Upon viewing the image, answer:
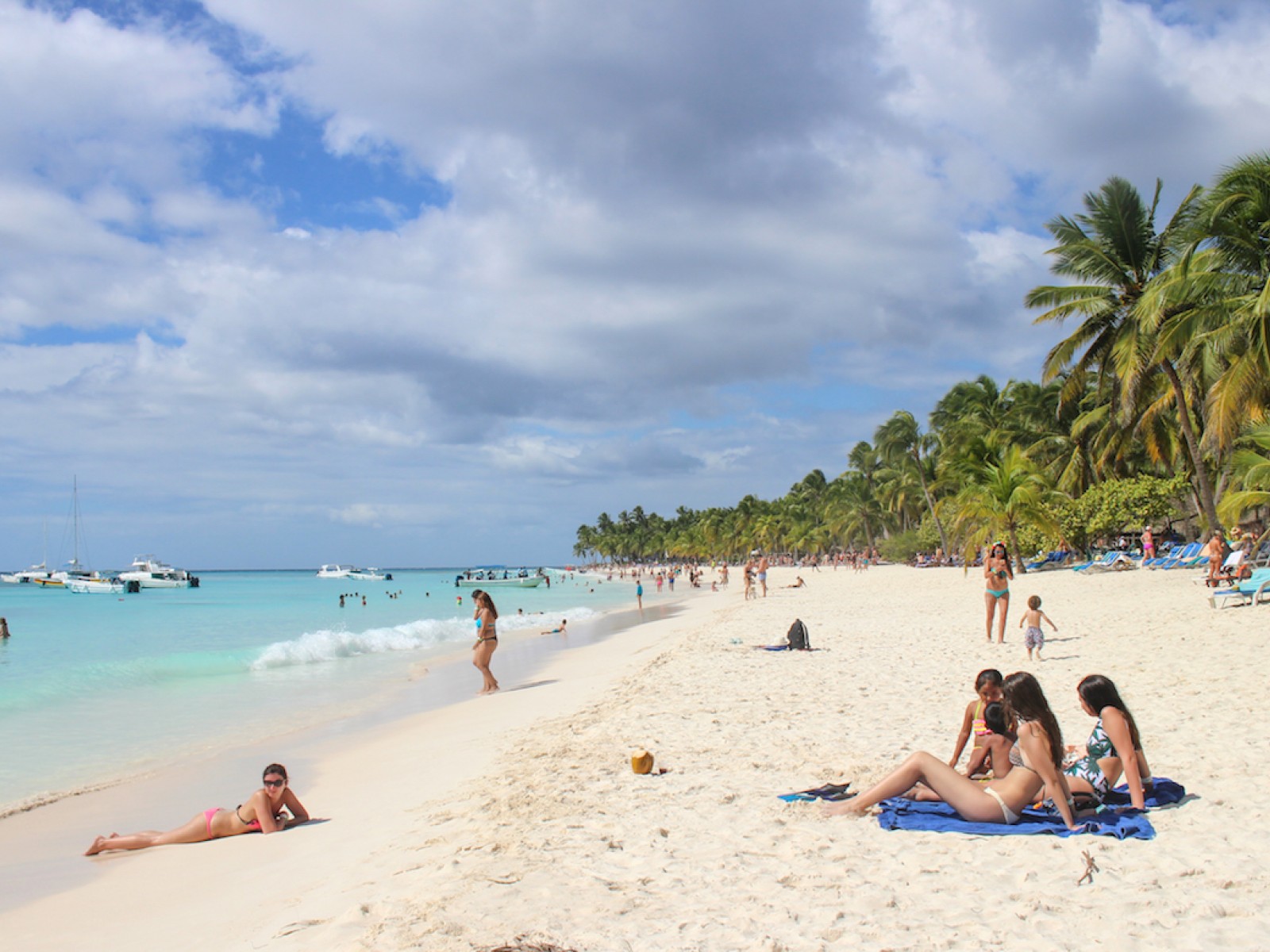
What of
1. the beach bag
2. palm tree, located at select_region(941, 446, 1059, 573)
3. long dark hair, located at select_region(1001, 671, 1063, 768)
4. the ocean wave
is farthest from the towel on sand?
palm tree, located at select_region(941, 446, 1059, 573)

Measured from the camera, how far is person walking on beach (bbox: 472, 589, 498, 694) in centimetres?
1236

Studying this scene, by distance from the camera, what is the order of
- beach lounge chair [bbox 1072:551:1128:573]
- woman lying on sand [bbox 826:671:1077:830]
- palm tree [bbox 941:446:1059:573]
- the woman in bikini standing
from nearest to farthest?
woman lying on sand [bbox 826:671:1077:830]
the woman in bikini standing
beach lounge chair [bbox 1072:551:1128:573]
palm tree [bbox 941:446:1059:573]

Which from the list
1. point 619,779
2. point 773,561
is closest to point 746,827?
point 619,779

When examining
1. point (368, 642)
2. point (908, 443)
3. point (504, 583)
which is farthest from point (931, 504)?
point (504, 583)

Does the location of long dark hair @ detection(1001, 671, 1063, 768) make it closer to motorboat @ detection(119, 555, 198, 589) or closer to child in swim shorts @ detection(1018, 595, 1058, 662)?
child in swim shorts @ detection(1018, 595, 1058, 662)

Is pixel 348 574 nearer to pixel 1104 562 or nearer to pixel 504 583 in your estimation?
pixel 504 583

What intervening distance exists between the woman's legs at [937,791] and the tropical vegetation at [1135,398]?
39.7 ft

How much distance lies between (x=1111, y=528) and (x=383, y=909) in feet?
103

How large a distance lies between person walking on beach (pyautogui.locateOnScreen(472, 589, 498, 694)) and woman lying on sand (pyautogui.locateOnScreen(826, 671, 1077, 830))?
321 inches

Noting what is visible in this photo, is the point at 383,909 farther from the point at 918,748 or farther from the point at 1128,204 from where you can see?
the point at 1128,204

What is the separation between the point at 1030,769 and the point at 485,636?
9363 millimetres

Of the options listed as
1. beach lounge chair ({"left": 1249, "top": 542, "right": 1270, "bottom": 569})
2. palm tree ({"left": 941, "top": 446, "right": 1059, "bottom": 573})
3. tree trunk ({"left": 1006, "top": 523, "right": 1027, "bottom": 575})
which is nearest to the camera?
beach lounge chair ({"left": 1249, "top": 542, "right": 1270, "bottom": 569})

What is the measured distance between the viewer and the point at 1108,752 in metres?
4.94

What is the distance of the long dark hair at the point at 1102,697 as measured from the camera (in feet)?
15.9
